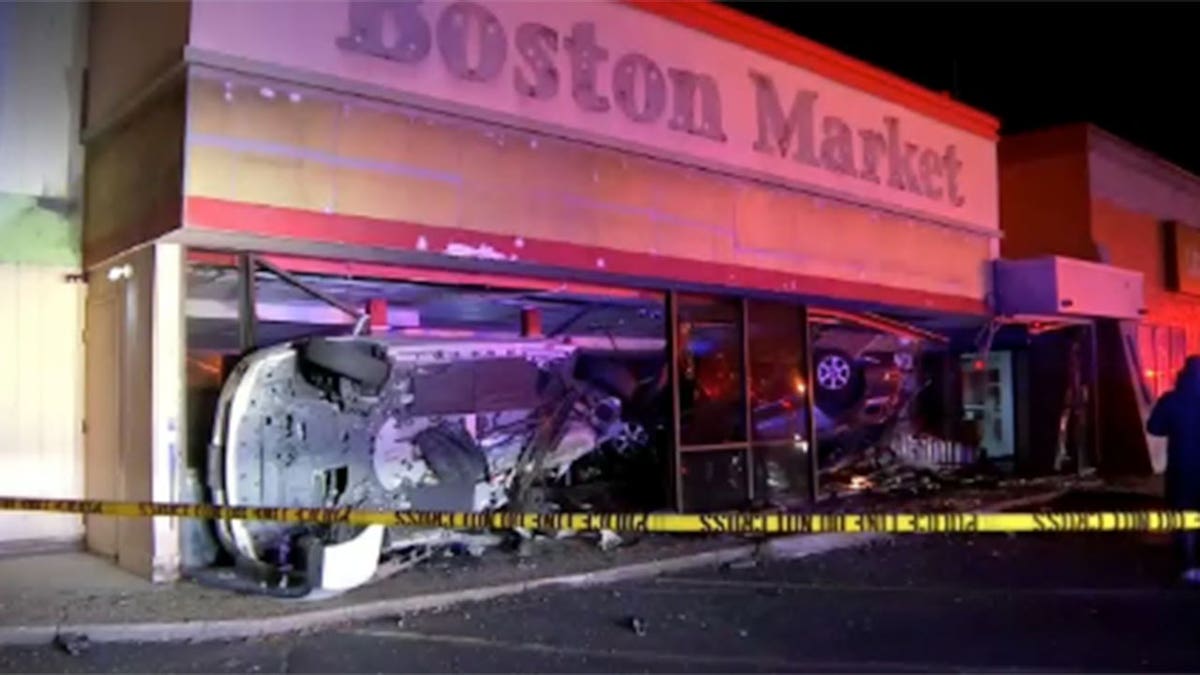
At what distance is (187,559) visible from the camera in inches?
313

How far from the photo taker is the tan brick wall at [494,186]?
7.66 m

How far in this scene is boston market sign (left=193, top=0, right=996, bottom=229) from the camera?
325 inches

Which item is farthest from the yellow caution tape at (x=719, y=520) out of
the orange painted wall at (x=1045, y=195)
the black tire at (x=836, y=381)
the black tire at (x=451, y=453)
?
the orange painted wall at (x=1045, y=195)

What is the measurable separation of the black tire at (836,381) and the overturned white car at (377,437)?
4.95m

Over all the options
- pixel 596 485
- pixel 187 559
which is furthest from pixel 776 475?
pixel 187 559

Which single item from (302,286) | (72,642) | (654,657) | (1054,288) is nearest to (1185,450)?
(654,657)

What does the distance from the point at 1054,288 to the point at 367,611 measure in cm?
1154

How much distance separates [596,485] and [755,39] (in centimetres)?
551

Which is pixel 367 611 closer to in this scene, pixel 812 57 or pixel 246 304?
pixel 246 304

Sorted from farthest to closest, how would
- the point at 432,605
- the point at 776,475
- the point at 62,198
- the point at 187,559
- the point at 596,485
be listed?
the point at 776,475, the point at 596,485, the point at 62,198, the point at 187,559, the point at 432,605

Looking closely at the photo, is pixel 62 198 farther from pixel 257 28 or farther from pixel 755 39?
pixel 755 39

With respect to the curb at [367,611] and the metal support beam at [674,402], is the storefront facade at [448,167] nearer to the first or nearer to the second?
the metal support beam at [674,402]

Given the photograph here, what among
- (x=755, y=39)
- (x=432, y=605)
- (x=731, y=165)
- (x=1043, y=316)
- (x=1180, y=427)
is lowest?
(x=432, y=605)

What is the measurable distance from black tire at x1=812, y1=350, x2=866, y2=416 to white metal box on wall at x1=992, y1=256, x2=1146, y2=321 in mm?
2828
